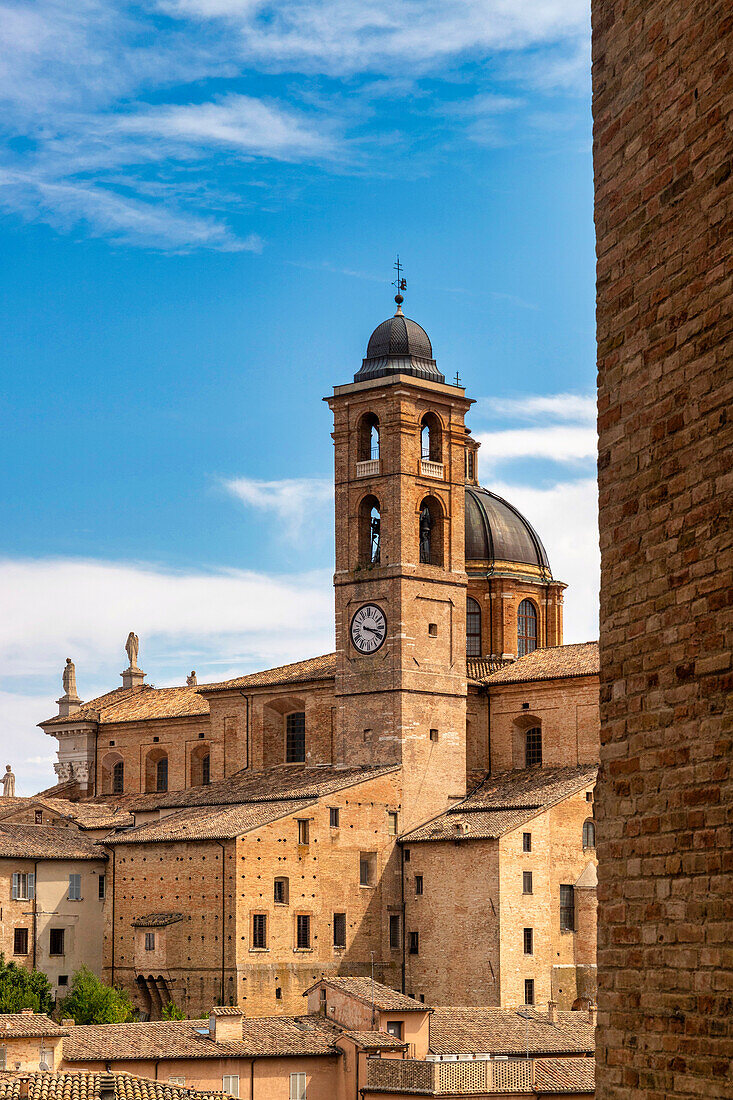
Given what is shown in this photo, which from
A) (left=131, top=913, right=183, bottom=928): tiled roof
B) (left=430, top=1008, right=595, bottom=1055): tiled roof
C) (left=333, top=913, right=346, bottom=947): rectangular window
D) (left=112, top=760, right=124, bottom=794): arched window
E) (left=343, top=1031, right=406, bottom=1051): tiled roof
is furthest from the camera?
(left=112, top=760, right=124, bottom=794): arched window

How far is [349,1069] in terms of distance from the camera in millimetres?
31344

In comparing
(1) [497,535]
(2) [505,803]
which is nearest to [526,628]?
(1) [497,535]

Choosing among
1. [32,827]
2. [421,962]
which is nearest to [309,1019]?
[421,962]

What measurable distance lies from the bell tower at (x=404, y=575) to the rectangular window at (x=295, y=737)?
3022 millimetres

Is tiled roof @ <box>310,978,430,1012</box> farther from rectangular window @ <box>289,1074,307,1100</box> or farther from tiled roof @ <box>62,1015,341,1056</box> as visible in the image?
rectangular window @ <box>289,1074,307,1100</box>

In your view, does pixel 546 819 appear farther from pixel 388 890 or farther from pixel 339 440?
pixel 339 440

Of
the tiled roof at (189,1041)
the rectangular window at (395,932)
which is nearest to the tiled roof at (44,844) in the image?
the rectangular window at (395,932)

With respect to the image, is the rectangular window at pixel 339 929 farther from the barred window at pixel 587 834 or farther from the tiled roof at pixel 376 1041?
the tiled roof at pixel 376 1041

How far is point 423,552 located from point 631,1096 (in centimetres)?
3907

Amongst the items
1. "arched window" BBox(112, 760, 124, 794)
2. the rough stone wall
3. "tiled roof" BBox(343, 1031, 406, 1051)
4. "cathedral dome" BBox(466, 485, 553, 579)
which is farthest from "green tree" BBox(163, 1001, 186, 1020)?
"cathedral dome" BBox(466, 485, 553, 579)

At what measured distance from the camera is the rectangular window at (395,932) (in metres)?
41.2

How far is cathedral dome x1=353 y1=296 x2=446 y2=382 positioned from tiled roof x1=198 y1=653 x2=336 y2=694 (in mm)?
7944

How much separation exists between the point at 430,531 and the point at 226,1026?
17.2 m

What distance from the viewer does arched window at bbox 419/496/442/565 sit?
148ft
